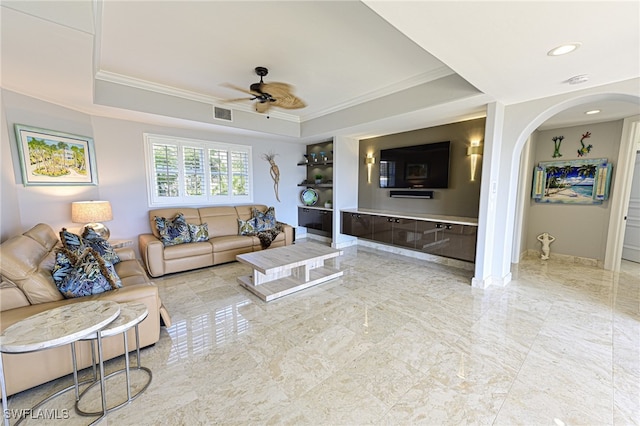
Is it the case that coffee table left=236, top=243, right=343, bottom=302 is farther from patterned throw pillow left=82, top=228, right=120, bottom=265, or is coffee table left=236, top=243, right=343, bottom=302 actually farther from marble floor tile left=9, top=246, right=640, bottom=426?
patterned throw pillow left=82, top=228, right=120, bottom=265

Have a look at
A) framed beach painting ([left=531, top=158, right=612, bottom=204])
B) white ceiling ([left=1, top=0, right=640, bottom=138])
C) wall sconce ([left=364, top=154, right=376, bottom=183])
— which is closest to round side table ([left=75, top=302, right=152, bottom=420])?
white ceiling ([left=1, top=0, right=640, bottom=138])

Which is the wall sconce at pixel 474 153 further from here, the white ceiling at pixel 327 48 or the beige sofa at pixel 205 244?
the beige sofa at pixel 205 244

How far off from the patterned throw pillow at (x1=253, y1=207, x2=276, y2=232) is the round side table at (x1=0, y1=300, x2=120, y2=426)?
3289 millimetres

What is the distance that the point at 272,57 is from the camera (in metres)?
2.84

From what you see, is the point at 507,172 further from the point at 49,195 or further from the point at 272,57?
the point at 49,195

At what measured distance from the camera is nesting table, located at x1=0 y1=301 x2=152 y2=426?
130 cm

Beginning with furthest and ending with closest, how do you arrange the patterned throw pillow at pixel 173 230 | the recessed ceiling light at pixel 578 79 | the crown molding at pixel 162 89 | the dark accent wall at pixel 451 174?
the dark accent wall at pixel 451 174 < the patterned throw pillow at pixel 173 230 < the crown molding at pixel 162 89 < the recessed ceiling light at pixel 578 79

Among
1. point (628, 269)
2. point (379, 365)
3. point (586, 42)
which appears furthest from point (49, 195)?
point (628, 269)

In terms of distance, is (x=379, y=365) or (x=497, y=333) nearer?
(x=379, y=365)

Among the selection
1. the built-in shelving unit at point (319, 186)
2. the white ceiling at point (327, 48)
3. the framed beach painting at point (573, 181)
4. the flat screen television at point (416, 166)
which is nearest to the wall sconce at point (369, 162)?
the flat screen television at point (416, 166)

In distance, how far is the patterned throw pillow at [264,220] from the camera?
196 inches

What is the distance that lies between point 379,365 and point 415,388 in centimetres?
A: 30

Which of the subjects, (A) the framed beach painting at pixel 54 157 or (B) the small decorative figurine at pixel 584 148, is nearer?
(A) the framed beach painting at pixel 54 157

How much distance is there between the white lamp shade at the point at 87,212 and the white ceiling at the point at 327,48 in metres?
1.30
